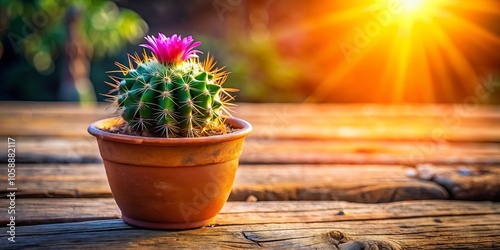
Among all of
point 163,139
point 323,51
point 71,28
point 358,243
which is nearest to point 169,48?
point 163,139

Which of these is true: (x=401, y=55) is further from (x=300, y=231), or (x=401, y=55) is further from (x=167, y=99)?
(x=167, y=99)

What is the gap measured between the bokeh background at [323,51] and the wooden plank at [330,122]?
408cm

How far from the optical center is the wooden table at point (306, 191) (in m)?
1.55

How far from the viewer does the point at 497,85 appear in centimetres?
889

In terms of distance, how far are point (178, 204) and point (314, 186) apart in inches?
28.1

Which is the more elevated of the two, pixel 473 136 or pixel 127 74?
pixel 473 136

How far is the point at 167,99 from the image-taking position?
57.6 inches

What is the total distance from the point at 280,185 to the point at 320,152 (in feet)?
2.30

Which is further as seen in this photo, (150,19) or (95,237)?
(150,19)

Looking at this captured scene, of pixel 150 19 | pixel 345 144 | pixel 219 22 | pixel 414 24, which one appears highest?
pixel 414 24

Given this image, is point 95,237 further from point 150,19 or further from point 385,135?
point 150,19

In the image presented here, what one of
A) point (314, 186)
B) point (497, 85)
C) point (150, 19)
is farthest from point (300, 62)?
point (314, 186)

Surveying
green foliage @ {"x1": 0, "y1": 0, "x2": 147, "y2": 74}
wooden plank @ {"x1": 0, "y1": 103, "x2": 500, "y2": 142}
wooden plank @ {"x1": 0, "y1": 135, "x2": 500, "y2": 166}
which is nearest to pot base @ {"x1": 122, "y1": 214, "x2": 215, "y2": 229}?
wooden plank @ {"x1": 0, "y1": 135, "x2": 500, "y2": 166}

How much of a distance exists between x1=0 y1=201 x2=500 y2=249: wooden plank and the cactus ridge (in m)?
0.29
